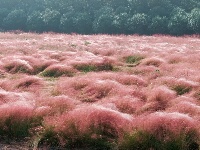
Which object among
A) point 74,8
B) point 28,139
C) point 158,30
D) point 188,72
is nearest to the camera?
point 28,139

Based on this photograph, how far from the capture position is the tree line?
39.4 metres

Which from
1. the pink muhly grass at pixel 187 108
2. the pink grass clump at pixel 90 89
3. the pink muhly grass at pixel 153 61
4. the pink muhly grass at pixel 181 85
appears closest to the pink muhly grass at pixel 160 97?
the pink muhly grass at pixel 187 108

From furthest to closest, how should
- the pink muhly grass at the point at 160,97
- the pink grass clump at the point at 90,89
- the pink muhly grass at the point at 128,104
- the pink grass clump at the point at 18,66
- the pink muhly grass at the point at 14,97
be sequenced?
the pink grass clump at the point at 18,66 → the pink grass clump at the point at 90,89 → the pink muhly grass at the point at 14,97 → the pink muhly grass at the point at 160,97 → the pink muhly grass at the point at 128,104

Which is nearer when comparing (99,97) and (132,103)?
(132,103)

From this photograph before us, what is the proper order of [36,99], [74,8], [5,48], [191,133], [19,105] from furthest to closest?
[74,8], [5,48], [36,99], [19,105], [191,133]

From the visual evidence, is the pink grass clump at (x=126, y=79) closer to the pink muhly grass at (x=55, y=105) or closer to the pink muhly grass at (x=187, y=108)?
the pink muhly grass at (x=55, y=105)

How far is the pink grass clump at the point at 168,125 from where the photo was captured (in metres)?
7.45

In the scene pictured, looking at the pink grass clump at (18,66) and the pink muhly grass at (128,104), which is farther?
the pink grass clump at (18,66)

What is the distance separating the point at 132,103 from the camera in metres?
9.60

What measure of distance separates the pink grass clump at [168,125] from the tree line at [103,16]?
30909mm

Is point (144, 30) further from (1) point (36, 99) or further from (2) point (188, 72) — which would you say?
(1) point (36, 99)

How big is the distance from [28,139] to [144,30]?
34.6 m

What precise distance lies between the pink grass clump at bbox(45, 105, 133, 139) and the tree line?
31023 millimetres

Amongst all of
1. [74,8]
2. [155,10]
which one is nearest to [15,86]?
[155,10]
